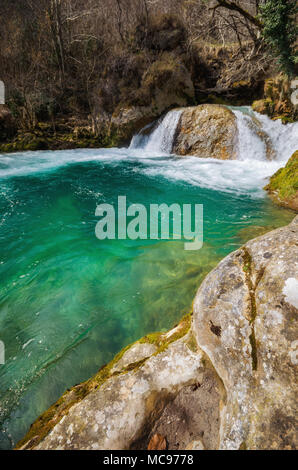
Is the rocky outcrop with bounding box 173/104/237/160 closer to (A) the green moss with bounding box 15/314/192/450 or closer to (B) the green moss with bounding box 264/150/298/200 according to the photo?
(B) the green moss with bounding box 264/150/298/200

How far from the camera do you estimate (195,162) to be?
1056 centimetres

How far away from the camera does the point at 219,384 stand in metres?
1.49

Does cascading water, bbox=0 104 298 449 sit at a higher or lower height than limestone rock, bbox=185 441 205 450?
lower

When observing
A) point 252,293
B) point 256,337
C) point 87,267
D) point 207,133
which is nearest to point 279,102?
point 207,133

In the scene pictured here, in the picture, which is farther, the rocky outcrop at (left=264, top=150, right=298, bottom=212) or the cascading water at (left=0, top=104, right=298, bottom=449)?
the rocky outcrop at (left=264, top=150, right=298, bottom=212)

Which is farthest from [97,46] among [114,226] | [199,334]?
[199,334]

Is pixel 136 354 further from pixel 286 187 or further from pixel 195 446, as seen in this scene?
pixel 286 187

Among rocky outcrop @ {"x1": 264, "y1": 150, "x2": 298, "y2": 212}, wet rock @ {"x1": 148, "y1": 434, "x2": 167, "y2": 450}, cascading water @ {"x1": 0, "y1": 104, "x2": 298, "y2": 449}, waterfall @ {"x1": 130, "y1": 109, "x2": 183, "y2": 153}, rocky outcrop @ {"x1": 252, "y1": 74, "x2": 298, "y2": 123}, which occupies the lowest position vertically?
cascading water @ {"x1": 0, "y1": 104, "x2": 298, "y2": 449}

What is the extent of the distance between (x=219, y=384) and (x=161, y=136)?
42.9 ft

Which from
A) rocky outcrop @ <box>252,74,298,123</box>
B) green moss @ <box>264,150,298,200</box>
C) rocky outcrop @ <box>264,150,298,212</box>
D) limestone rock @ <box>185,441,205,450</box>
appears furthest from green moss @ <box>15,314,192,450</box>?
rocky outcrop @ <box>252,74,298,123</box>

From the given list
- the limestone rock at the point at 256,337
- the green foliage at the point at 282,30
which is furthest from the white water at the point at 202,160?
the limestone rock at the point at 256,337

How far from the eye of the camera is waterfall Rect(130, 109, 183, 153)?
480 inches

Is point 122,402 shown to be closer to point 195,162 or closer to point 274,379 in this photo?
point 274,379

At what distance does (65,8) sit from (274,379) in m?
27.1
